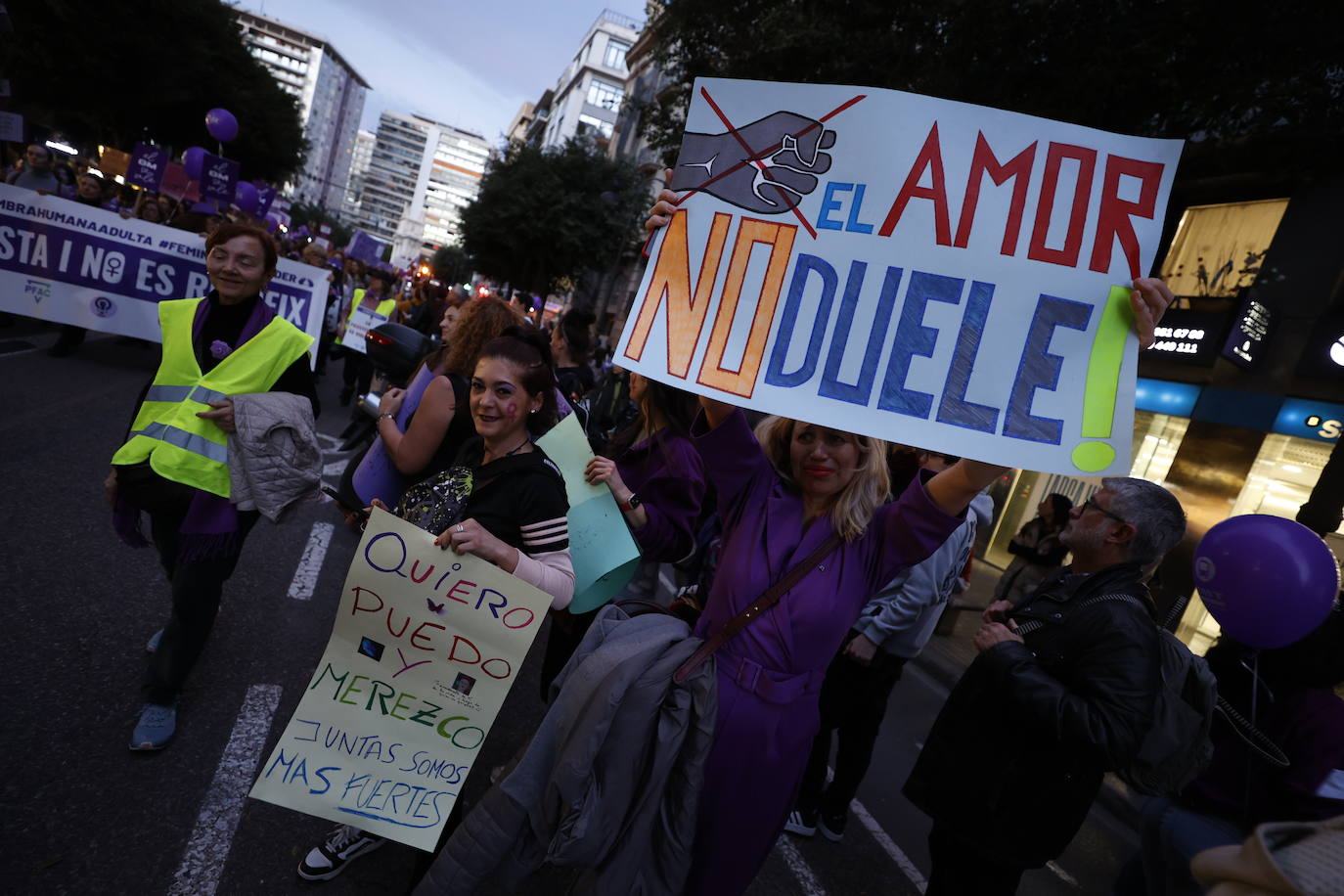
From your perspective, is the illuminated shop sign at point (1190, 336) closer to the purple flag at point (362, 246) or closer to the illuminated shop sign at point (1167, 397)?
the illuminated shop sign at point (1167, 397)

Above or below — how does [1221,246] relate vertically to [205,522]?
above

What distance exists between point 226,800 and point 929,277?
9.16 ft

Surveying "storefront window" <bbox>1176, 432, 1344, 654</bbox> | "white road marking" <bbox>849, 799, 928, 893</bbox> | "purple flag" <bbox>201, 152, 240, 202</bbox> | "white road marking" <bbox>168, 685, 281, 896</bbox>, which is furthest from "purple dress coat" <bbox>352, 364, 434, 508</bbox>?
"purple flag" <bbox>201, 152, 240, 202</bbox>

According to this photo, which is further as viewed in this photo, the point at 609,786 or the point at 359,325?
the point at 359,325

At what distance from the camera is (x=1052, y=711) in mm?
1904

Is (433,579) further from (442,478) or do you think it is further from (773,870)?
(773,870)

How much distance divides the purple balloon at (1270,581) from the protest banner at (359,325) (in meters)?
8.92

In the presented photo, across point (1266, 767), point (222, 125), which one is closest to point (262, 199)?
point (222, 125)

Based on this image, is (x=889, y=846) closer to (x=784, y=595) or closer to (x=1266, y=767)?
(x=1266, y=767)

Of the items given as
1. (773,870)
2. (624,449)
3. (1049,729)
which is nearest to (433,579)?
(624,449)

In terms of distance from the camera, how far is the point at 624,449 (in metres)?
3.13

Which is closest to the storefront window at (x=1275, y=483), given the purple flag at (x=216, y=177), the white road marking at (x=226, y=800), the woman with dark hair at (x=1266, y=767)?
the woman with dark hair at (x=1266, y=767)

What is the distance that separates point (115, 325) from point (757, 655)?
17.3ft

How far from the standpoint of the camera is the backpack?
190 centimetres
